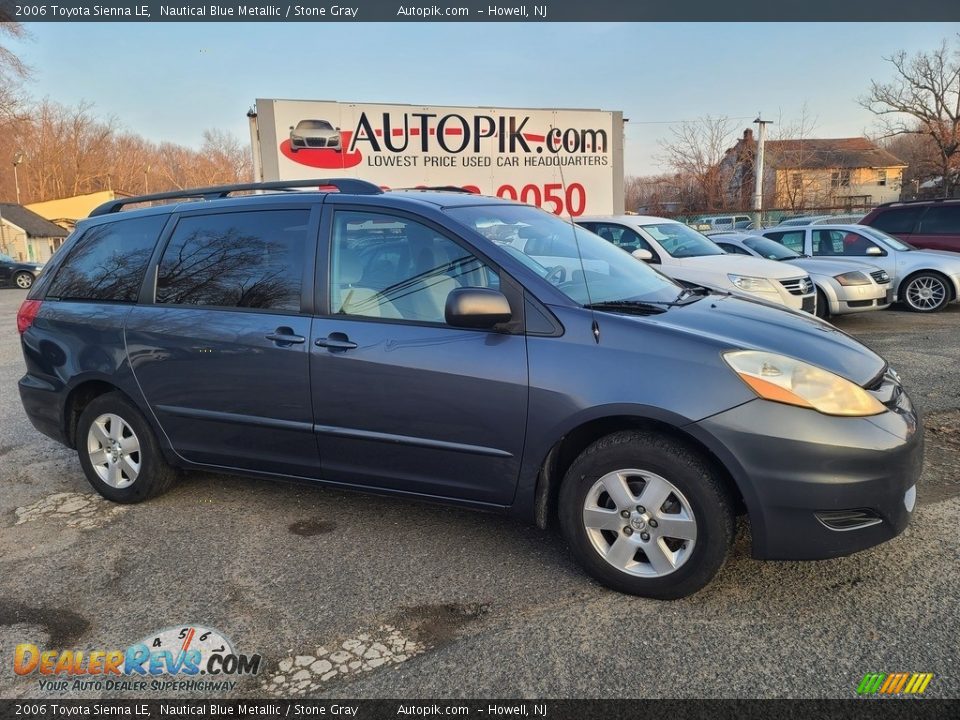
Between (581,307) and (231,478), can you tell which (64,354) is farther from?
(581,307)

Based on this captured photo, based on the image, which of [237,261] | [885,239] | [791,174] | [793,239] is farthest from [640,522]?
[791,174]

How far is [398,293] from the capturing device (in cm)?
335

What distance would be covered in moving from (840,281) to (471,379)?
8.81 m

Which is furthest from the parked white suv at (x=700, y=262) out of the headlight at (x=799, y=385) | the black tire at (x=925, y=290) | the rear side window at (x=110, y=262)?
the headlight at (x=799, y=385)

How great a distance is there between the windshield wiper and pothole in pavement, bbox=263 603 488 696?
54.5 inches

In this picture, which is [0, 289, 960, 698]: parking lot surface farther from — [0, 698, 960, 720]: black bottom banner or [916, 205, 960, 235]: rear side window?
[916, 205, 960, 235]: rear side window

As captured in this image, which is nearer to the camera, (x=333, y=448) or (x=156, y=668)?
(x=156, y=668)

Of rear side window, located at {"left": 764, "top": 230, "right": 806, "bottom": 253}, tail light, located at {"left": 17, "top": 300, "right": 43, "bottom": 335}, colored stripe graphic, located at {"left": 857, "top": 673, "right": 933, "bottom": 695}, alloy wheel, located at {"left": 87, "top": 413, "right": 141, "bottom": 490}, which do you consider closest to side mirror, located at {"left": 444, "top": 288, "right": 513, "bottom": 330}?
colored stripe graphic, located at {"left": 857, "top": 673, "right": 933, "bottom": 695}

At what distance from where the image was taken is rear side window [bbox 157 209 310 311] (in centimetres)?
358

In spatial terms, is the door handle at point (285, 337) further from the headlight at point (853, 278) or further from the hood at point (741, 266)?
the headlight at point (853, 278)

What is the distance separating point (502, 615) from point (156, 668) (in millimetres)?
1327

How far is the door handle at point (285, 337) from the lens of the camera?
11.3ft

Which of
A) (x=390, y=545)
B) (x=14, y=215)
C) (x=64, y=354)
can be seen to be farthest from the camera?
(x=14, y=215)

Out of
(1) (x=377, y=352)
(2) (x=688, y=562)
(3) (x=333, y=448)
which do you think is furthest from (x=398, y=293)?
(2) (x=688, y=562)
